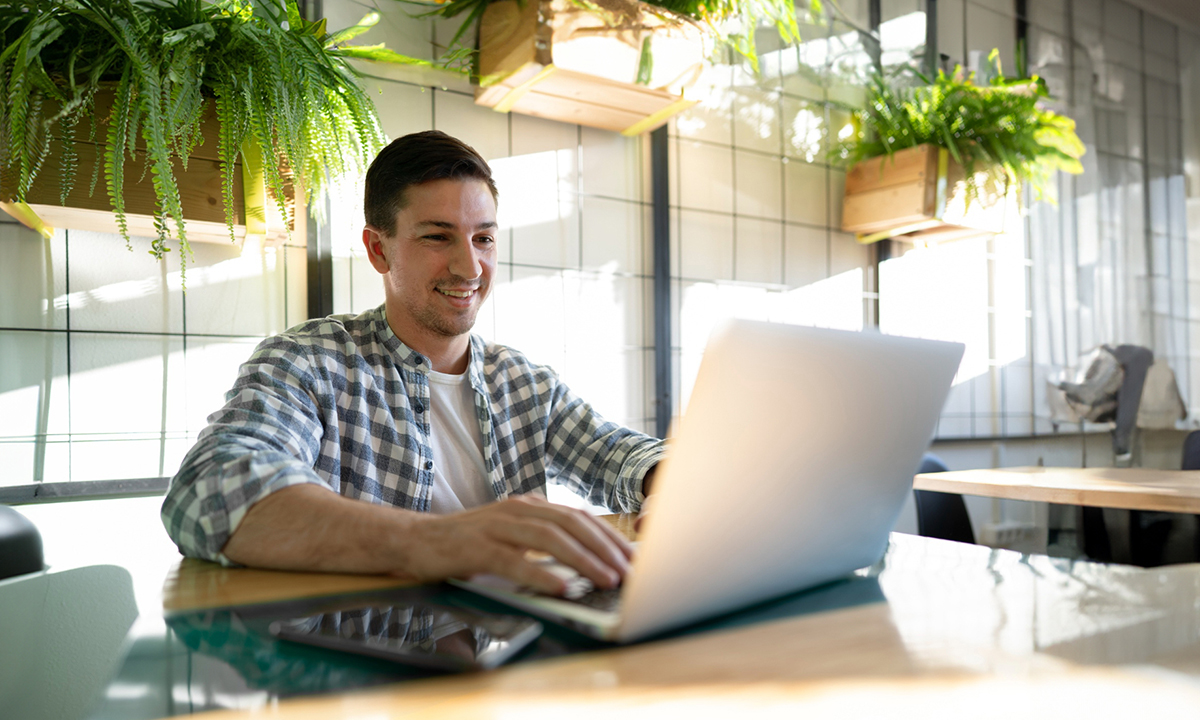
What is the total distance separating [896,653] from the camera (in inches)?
21.6

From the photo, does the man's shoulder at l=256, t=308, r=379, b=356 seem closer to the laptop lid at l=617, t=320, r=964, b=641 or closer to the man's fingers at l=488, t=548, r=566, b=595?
the man's fingers at l=488, t=548, r=566, b=595

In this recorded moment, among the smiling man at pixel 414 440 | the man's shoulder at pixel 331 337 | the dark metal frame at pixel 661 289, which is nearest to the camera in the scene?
the smiling man at pixel 414 440

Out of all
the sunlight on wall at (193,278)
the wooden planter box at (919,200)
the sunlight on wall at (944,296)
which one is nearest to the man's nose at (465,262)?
the sunlight on wall at (193,278)

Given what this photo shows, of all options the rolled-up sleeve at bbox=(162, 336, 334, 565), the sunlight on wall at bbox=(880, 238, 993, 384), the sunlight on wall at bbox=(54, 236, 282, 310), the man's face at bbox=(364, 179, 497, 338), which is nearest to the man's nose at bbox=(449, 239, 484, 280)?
the man's face at bbox=(364, 179, 497, 338)

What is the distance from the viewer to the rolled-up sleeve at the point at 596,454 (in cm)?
136

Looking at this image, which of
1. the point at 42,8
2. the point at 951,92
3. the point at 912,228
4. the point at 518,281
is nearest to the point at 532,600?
the point at 42,8

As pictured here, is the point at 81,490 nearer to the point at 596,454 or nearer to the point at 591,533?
the point at 596,454

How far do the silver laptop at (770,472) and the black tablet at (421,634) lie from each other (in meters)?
0.05

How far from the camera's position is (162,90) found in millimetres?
1384

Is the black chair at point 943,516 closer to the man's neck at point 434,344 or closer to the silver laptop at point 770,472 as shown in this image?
the man's neck at point 434,344

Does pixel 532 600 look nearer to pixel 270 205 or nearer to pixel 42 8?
pixel 270 205

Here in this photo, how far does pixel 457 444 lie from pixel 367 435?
211 millimetres

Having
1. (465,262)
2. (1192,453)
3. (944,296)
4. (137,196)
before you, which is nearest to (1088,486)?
(1192,453)

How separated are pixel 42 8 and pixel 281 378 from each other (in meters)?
0.88
